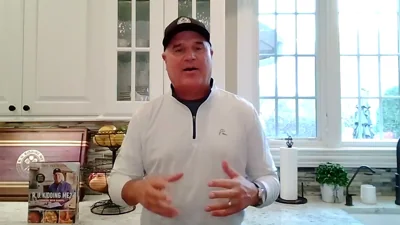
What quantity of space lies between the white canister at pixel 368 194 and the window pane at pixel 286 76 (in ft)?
2.26

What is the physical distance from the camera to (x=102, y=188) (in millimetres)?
1487

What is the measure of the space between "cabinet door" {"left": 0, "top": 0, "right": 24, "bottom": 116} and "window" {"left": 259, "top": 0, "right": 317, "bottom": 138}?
1382 millimetres

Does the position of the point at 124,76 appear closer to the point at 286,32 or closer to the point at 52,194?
the point at 52,194

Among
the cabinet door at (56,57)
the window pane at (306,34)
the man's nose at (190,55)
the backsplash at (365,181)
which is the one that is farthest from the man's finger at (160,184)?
the window pane at (306,34)

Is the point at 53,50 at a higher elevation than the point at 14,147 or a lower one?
higher

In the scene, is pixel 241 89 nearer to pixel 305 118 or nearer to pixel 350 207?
pixel 305 118

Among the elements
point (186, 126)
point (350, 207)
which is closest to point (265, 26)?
point (350, 207)

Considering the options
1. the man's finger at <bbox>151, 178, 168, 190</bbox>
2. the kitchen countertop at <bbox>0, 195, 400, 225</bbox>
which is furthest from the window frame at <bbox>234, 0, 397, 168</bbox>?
the man's finger at <bbox>151, 178, 168, 190</bbox>

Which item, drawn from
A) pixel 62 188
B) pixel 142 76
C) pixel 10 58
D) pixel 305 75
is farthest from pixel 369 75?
pixel 10 58

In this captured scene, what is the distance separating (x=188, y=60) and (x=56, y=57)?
1013 mm

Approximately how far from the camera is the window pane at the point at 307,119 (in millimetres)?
2051

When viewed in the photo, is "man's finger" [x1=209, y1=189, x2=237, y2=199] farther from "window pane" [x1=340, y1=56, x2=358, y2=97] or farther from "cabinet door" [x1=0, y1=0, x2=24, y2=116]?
"window pane" [x1=340, y1=56, x2=358, y2=97]

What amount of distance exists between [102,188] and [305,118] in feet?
4.27

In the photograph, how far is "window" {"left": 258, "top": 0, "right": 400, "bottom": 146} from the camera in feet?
6.73
